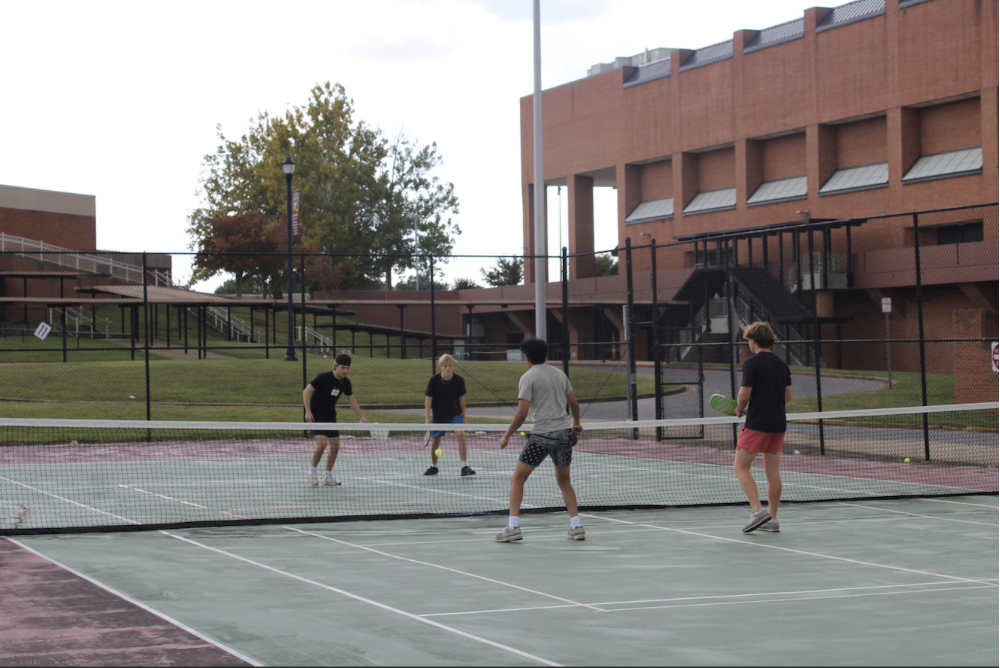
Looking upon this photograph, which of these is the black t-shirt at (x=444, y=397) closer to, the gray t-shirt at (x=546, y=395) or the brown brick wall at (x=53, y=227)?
the gray t-shirt at (x=546, y=395)

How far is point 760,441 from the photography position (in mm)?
9766

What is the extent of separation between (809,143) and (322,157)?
27128 mm

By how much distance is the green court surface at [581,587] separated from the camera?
5594 mm

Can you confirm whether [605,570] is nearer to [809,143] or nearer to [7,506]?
[7,506]

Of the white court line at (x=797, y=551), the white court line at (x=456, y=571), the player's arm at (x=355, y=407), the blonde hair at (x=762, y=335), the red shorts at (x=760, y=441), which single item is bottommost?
the white court line at (x=797, y=551)

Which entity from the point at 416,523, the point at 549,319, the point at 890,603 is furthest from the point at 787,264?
the point at 890,603

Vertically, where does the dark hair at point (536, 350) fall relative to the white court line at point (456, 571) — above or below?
above

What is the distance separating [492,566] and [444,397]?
248 inches

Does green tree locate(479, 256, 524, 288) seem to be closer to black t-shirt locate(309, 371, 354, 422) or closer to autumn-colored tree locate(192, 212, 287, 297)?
autumn-colored tree locate(192, 212, 287, 297)

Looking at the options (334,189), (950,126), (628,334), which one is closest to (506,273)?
(334,189)

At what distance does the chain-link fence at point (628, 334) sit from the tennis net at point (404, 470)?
1.03 metres

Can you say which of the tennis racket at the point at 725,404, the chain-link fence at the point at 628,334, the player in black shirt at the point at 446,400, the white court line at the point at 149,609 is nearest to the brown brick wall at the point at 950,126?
the chain-link fence at the point at 628,334

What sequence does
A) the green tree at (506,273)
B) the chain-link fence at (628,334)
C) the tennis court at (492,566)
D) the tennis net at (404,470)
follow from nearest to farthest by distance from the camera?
the tennis court at (492,566) < the tennis net at (404,470) < the chain-link fence at (628,334) < the green tree at (506,273)

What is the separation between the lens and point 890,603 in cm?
670
